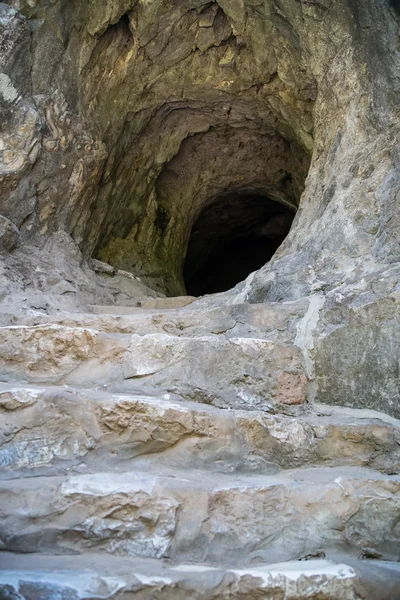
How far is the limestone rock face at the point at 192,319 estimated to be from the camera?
197 centimetres

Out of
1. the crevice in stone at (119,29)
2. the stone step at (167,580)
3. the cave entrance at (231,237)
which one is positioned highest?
the crevice in stone at (119,29)

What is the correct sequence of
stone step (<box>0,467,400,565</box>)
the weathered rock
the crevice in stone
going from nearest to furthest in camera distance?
stone step (<box>0,467,400,565</box>)
the weathered rock
the crevice in stone

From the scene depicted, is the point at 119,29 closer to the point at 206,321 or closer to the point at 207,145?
the point at 207,145

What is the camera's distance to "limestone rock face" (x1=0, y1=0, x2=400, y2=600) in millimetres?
1970

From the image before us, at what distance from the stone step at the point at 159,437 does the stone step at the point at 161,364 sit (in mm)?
217

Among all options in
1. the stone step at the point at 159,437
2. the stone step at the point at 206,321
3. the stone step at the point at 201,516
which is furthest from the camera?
the stone step at the point at 206,321

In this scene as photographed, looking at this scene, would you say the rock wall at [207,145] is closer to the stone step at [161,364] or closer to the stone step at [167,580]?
the stone step at [161,364]

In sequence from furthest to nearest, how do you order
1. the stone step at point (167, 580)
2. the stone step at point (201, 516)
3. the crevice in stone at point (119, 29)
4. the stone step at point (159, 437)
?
the crevice in stone at point (119, 29) < the stone step at point (159, 437) < the stone step at point (201, 516) < the stone step at point (167, 580)

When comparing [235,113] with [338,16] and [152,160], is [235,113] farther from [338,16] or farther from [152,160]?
[338,16]

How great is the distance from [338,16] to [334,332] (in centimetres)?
325

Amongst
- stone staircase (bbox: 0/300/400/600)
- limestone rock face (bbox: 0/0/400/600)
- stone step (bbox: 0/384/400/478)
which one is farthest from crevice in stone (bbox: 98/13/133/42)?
stone step (bbox: 0/384/400/478)

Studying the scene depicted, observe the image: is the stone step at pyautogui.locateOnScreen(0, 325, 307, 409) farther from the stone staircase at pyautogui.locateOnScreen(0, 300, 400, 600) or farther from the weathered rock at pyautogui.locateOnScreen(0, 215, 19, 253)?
the weathered rock at pyautogui.locateOnScreen(0, 215, 19, 253)

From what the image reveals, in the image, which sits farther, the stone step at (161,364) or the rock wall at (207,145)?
the rock wall at (207,145)

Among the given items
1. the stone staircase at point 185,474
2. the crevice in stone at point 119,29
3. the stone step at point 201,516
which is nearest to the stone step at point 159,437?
the stone staircase at point 185,474
